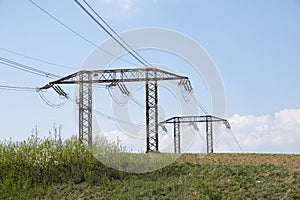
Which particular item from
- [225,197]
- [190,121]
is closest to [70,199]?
[225,197]

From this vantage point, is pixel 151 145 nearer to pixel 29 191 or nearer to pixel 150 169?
pixel 150 169

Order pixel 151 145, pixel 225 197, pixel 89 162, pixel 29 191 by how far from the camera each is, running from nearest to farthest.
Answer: pixel 225 197
pixel 29 191
pixel 89 162
pixel 151 145

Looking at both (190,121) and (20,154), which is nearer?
(20,154)

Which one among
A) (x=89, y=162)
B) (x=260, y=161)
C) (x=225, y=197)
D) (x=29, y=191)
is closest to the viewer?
(x=225, y=197)

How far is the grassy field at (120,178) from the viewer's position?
30.0 feet

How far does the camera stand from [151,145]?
15.5m

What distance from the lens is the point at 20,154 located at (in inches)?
474

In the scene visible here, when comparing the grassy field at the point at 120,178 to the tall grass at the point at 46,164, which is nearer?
the grassy field at the point at 120,178

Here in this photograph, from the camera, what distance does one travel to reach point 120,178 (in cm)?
1101

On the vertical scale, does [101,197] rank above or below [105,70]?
below

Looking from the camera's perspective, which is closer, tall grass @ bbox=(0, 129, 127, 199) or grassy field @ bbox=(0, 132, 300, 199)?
grassy field @ bbox=(0, 132, 300, 199)

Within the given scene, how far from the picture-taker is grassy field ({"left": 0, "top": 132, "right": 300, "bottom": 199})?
9.16 meters

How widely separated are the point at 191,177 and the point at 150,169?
1.63 metres

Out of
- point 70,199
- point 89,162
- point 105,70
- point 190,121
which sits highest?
point 105,70
